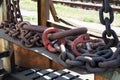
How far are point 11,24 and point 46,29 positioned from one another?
83 cm

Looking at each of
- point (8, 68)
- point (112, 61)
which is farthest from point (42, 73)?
point (112, 61)

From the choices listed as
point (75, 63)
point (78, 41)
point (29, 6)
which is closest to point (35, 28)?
point (78, 41)

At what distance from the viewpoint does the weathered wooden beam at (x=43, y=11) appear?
381cm

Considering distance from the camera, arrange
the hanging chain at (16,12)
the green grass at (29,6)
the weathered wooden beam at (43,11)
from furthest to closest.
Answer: the green grass at (29,6), the weathered wooden beam at (43,11), the hanging chain at (16,12)

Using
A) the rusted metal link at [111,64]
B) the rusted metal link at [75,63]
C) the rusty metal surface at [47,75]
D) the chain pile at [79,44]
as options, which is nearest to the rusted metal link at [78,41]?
the chain pile at [79,44]

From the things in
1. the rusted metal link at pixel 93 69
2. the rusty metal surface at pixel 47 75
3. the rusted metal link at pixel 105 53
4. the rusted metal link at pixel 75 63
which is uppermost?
the rusted metal link at pixel 105 53

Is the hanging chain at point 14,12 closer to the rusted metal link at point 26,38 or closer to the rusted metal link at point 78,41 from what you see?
the rusted metal link at point 26,38

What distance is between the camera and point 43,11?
3.87m

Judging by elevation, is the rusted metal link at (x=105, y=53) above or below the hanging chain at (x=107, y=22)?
below

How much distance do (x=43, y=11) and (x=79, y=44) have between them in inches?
86.5

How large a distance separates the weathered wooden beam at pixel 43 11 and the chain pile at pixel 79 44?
1513 millimetres

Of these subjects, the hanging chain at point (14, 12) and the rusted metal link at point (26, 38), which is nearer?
the rusted metal link at point (26, 38)

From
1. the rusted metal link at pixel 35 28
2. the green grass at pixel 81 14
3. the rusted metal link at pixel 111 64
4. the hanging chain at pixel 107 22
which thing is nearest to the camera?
the rusted metal link at pixel 111 64

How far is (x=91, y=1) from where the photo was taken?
12.0 m
